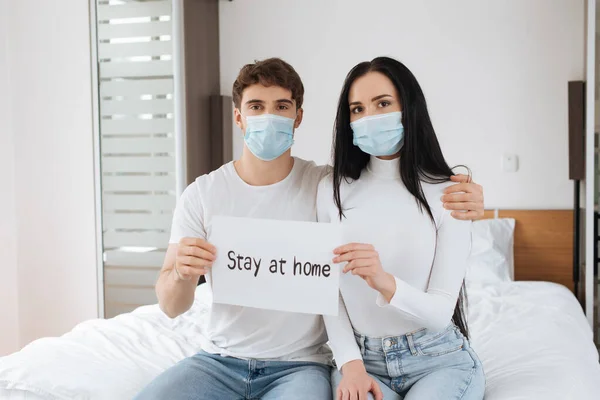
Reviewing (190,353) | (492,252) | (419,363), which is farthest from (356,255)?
(492,252)

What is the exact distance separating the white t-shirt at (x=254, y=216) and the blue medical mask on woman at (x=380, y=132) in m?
0.20

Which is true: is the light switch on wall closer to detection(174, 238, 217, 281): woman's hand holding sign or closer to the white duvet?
the white duvet

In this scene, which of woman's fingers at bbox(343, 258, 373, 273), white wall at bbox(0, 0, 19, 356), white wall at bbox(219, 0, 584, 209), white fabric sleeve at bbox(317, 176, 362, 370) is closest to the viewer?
woman's fingers at bbox(343, 258, 373, 273)

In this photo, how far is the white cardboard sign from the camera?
1409 millimetres

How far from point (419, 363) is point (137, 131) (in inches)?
95.8

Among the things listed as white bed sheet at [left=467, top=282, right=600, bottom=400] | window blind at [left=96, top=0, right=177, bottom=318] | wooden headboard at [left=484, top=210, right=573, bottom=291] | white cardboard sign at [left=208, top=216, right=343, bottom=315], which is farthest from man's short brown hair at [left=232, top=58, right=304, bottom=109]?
wooden headboard at [left=484, top=210, right=573, bottom=291]

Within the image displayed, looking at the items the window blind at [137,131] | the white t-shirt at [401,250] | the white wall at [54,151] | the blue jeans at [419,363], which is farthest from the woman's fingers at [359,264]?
the white wall at [54,151]

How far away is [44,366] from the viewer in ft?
5.38

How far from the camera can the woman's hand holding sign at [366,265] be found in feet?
4.46

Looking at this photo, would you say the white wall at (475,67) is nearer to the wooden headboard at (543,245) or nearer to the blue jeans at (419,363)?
the wooden headboard at (543,245)

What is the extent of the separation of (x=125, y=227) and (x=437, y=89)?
74.8 inches

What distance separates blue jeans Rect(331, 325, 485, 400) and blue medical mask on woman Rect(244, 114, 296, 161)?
520mm

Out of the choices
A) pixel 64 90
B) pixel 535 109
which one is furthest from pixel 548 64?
pixel 64 90

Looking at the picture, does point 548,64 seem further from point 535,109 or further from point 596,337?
point 596,337
